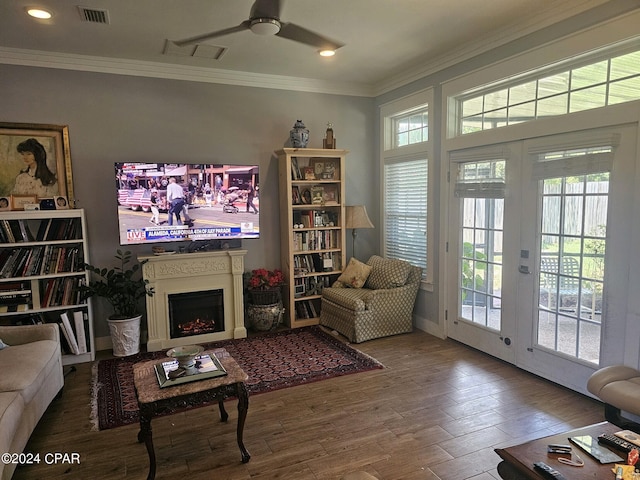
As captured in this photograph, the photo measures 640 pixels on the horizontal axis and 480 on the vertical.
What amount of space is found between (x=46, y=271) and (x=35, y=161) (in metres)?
1.10

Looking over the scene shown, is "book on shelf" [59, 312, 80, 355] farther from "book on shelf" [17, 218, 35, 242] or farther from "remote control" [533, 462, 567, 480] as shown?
"remote control" [533, 462, 567, 480]

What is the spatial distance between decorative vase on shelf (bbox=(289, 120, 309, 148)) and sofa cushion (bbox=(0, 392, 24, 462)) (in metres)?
3.54

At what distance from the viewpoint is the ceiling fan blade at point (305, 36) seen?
262 cm

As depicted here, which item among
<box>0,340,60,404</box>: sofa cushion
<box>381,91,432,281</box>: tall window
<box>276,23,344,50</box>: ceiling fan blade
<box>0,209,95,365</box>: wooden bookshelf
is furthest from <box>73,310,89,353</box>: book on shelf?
<box>381,91,432,281</box>: tall window

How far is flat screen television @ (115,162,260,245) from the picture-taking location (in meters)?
4.21

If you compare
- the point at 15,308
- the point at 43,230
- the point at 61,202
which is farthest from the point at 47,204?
the point at 15,308

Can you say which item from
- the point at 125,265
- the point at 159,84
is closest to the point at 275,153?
the point at 159,84

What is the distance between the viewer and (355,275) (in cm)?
500

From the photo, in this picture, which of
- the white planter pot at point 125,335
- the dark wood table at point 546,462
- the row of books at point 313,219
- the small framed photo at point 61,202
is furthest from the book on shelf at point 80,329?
the dark wood table at point 546,462

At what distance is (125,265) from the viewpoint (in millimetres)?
4480

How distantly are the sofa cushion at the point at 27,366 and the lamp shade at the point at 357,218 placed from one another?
3311 mm

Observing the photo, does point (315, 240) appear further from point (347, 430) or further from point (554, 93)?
point (554, 93)

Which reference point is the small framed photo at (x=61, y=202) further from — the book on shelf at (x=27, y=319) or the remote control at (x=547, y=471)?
the remote control at (x=547, y=471)

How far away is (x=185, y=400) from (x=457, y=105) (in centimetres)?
377
